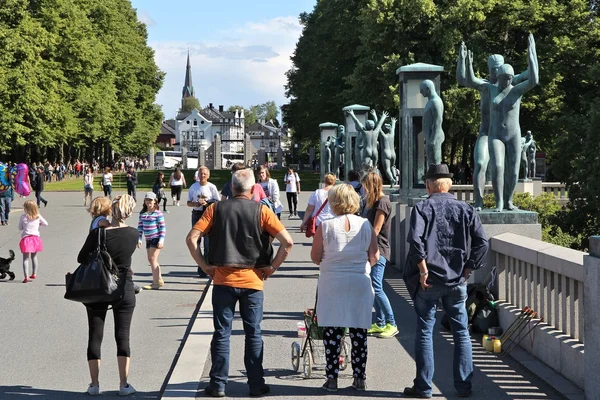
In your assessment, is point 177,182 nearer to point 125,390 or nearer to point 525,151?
point 525,151

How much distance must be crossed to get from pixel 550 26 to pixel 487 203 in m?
27.1

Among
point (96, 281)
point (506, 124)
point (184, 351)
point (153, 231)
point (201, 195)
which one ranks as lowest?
point (184, 351)

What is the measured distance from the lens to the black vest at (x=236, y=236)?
735cm

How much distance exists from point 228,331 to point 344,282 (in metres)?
0.91

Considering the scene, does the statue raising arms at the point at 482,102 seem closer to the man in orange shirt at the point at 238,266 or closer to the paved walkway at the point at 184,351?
the paved walkway at the point at 184,351

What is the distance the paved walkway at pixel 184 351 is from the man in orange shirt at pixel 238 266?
0.28m

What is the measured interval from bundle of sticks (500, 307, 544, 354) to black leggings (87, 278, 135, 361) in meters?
3.34

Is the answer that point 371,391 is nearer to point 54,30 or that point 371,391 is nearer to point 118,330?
point 118,330

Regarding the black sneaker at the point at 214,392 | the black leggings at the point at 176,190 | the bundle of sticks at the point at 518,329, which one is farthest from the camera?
the black leggings at the point at 176,190

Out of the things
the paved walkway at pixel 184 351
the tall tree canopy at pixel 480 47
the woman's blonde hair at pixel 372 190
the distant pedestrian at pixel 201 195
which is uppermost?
the tall tree canopy at pixel 480 47

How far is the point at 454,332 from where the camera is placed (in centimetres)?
748

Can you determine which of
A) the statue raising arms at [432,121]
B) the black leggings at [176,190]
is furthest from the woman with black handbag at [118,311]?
the black leggings at [176,190]

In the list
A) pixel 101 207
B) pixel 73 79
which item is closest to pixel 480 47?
pixel 73 79

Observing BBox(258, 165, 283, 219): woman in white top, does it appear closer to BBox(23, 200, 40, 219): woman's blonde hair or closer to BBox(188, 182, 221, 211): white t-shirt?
BBox(188, 182, 221, 211): white t-shirt
